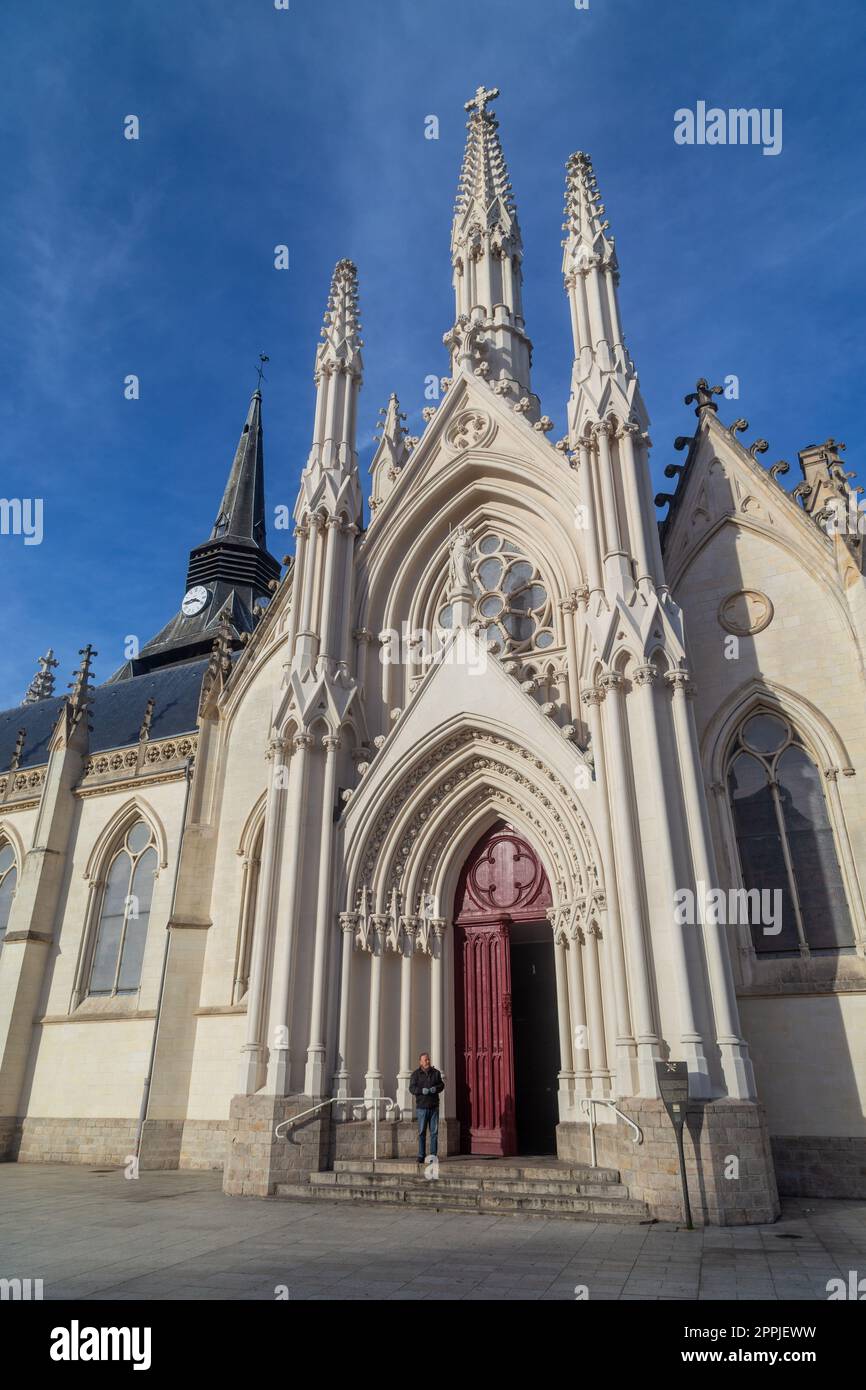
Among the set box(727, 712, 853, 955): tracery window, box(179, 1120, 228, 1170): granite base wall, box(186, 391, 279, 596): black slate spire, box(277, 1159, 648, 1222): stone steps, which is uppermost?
box(186, 391, 279, 596): black slate spire

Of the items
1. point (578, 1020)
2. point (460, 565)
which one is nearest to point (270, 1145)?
point (578, 1020)

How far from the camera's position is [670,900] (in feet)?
37.9

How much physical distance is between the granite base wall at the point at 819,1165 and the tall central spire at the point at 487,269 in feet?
50.6

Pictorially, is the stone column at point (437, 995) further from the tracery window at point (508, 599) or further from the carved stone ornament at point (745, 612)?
the carved stone ornament at point (745, 612)

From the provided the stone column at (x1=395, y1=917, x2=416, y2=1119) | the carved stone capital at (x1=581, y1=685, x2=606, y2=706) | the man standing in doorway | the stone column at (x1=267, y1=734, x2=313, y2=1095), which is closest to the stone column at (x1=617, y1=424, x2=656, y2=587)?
the carved stone capital at (x1=581, y1=685, x2=606, y2=706)

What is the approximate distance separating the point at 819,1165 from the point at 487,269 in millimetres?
21280

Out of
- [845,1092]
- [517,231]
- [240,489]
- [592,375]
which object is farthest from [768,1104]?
[240,489]

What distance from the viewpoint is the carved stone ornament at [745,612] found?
49.0ft

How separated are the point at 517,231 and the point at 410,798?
1745cm

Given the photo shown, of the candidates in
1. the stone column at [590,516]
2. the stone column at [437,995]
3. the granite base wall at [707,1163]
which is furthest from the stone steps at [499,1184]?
the stone column at [590,516]

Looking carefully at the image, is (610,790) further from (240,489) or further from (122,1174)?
(240,489)

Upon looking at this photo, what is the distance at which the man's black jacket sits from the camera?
1208 cm

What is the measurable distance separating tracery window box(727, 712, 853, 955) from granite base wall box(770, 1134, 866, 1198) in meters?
2.54

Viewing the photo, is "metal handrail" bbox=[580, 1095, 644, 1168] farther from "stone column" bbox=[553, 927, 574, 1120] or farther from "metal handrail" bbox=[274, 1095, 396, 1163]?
"metal handrail" bbox=[274, 1095, 396, 1163]
